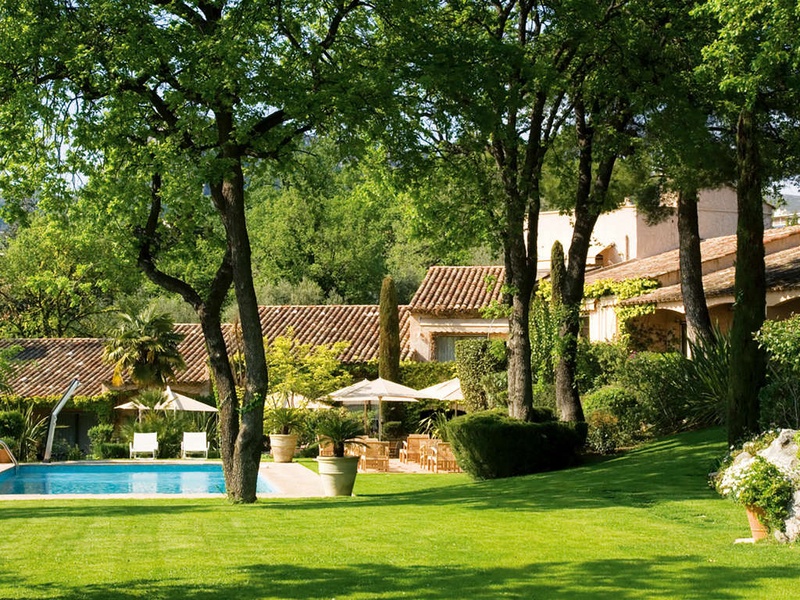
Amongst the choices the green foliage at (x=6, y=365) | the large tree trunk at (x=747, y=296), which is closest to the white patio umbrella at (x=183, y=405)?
the green foliage at (x=6, y=365)

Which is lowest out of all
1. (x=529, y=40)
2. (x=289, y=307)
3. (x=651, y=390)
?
(x=651, y=390)

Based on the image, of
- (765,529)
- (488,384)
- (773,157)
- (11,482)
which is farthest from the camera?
(488,384)

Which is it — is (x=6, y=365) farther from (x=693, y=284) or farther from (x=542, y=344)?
(x=693, y=284)

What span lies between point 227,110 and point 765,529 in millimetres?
10540

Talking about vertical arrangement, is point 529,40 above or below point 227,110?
above

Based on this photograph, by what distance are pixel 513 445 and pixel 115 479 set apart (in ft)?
43.3

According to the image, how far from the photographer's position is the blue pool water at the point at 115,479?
26.3 meters

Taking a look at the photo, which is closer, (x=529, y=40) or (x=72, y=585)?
(x=72, y=585)

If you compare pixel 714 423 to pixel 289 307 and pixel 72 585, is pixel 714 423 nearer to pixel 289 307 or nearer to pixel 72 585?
pixel 72 585

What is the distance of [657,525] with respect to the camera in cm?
1278

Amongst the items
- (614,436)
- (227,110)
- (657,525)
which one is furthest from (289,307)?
(657,525)

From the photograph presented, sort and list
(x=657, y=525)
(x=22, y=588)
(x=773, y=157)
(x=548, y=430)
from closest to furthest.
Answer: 1. (x=22, y=588)
2. (x=657, y=525)
3. (x=548, y=430)
4. (x=773, y=157)

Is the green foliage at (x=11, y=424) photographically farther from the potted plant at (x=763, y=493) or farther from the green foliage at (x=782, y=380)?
the potted plant at (x=763, y=493)

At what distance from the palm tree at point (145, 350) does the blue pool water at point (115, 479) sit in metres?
8.88
